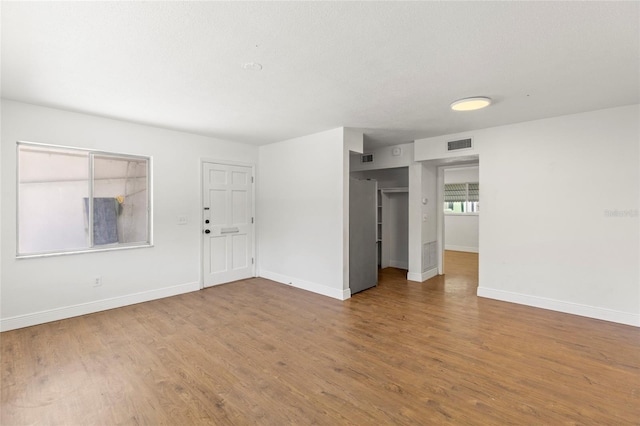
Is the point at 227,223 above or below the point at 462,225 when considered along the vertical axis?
above

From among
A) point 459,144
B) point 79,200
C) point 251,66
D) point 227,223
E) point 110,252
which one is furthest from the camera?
point 227,223

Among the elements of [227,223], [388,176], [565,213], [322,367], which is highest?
[388,176]

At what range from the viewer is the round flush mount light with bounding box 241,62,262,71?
2469 millimetres

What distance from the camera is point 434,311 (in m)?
4.00

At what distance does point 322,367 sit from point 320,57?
2.61 metres

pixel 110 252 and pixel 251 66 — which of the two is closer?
pixel 251 66

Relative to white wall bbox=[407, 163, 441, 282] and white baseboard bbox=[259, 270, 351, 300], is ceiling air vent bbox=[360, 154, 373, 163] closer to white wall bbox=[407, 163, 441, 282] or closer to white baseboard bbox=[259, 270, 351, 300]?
white wall bbox=[407, 163, 441, 282]

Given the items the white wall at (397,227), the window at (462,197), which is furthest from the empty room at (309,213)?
the window at (462,197)

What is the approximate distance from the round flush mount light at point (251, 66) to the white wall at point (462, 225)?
794 cm

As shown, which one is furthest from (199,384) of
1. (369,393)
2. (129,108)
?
(129,108)

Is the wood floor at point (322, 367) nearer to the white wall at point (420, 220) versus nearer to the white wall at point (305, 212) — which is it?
the white wall at point (305, 212)

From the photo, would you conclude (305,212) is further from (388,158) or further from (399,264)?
(399,264)

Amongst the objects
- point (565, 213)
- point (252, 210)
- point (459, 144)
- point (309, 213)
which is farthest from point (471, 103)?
point (252, 210)

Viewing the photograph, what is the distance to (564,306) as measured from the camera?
396 centimetres
